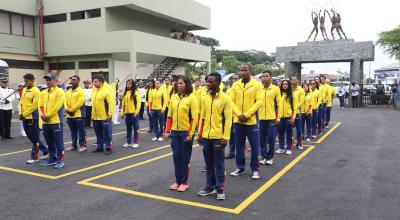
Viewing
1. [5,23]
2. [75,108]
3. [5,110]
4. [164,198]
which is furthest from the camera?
[5,23]

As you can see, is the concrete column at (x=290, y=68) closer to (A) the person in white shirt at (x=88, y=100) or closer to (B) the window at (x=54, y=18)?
(A) the person in white shirt at (x=88, y=100)

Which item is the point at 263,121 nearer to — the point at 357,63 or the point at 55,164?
the point at 55,164

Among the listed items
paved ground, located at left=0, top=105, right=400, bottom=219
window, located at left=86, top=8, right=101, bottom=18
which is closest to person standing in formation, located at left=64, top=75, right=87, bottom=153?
paved ground, located at left=0, top=105, right=400, bottom=219

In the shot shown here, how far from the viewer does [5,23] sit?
2677 centimetres

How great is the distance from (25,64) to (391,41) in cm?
4652

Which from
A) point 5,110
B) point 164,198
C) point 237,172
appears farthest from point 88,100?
point 164,198

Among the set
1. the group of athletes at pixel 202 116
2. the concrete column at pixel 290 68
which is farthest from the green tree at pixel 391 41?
the group of athletes at pixel 202 116

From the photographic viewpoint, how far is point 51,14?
2850cm

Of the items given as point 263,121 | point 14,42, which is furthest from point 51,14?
point 263,121

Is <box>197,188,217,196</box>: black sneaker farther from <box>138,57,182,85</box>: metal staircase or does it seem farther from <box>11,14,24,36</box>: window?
<box>11,14,24,36</box>: window

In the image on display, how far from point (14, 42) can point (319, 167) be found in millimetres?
26267

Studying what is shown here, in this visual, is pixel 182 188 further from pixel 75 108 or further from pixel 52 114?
pixel 75 108

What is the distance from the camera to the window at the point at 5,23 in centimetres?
2647

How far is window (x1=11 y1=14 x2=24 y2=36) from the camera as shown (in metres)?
27.4
